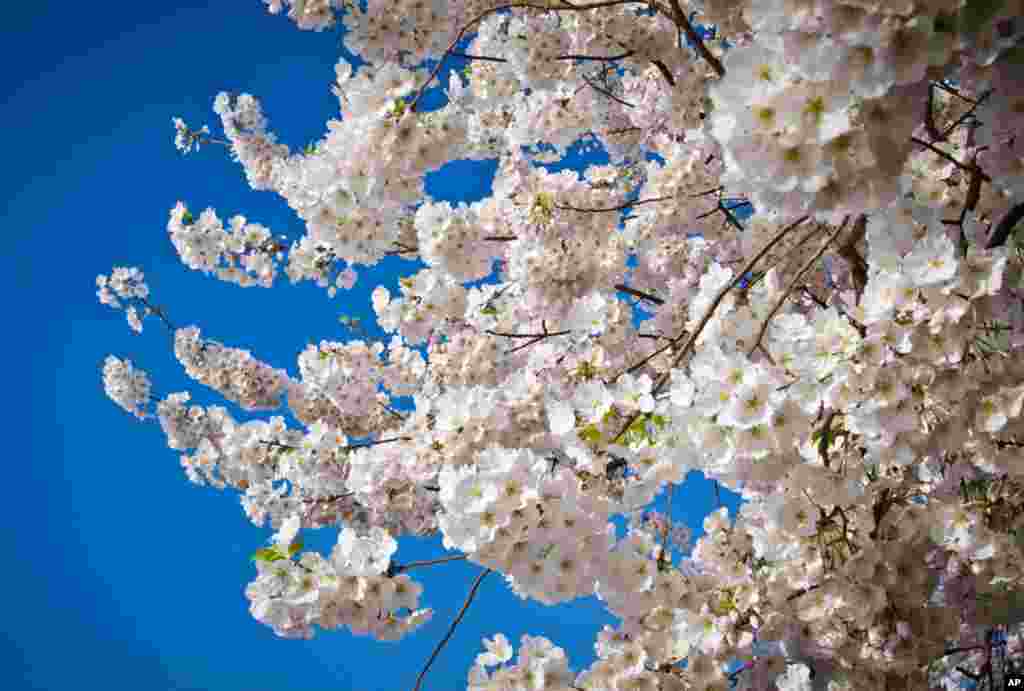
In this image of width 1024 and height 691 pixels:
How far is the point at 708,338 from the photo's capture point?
2.58 m

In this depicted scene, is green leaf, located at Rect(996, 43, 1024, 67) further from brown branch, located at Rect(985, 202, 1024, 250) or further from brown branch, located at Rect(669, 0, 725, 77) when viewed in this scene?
brown branch, located at Rect(669, 0, 725, 77)

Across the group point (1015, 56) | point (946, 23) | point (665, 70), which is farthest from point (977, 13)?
point (665, 70)

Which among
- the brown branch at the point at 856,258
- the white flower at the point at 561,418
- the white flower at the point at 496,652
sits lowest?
the white flower at the point at 496,652

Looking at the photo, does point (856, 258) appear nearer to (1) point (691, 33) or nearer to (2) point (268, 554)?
(1) point (691, 33)

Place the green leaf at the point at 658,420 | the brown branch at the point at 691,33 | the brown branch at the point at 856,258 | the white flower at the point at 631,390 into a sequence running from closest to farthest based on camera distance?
1. the green leaf at the point at 658,420
2. the white flower at the point at 631,390
3. the brown branch at the point at 856,258
4. the brown branch at the point at 691,33

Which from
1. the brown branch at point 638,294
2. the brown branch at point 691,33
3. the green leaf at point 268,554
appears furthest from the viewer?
the brown branch at point 638,294

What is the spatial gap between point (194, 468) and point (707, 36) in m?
6.88

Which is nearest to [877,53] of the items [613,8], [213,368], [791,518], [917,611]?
[791,518]

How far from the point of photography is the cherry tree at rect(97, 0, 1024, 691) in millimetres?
1417

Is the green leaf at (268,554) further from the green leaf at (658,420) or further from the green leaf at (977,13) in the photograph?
the green leaf at (977,13)

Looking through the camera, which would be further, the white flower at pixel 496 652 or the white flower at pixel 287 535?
the white flower at pixel 496 652

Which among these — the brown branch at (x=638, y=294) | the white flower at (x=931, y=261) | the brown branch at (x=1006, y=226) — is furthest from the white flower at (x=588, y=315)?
the white flower at (x=931, y=261)

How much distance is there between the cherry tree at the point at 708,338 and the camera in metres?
1.42

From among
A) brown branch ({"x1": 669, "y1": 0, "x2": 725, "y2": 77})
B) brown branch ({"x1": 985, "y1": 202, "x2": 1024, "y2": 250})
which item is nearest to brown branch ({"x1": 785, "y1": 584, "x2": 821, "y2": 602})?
brown branch ({"x1": 985, "y1": 202, "x2": 1024, "y2": 250})
